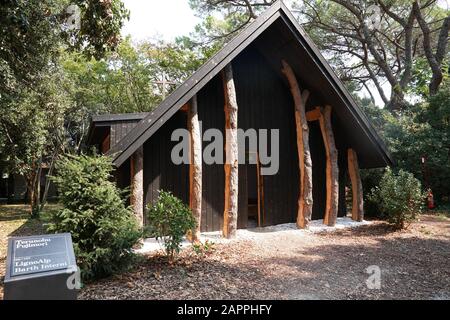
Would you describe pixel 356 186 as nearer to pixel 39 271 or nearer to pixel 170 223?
pixel 170 223

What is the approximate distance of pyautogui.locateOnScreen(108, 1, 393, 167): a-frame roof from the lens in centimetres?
635

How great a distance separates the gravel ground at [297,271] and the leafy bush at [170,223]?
0.40 meters

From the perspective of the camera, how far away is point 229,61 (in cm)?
729

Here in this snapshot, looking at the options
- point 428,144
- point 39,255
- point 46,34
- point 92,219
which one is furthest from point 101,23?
point 428,144

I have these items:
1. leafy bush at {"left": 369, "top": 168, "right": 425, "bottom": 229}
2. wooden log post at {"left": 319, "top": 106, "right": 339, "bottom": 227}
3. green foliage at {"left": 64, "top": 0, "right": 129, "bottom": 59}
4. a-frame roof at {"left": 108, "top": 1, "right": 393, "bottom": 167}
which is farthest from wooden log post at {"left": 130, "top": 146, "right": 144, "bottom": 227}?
leafy bush at {"left": 369, "top": 168, "right": 425, "bottom": 229}

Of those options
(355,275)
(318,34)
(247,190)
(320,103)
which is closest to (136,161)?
Answer: (247,190)

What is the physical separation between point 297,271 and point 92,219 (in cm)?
355

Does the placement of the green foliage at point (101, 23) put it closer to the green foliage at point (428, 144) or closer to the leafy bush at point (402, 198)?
the leafy bush at point (402, 198)

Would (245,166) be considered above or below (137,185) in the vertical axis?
above

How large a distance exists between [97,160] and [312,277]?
4.07m

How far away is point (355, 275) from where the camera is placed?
521cm

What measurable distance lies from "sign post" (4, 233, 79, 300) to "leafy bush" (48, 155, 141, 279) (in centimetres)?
114

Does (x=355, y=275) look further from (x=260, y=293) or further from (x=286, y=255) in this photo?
(x=260, y=293)

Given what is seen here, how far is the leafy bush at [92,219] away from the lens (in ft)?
15.7
